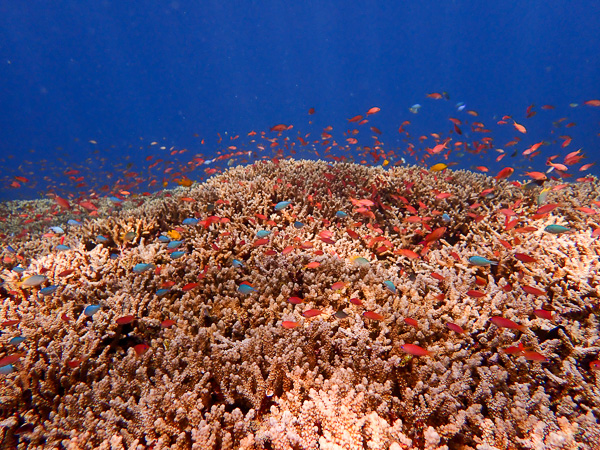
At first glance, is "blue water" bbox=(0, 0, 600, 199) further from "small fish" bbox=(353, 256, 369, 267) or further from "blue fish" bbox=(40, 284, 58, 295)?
"blue fish" bbox=(40, 284, 58, 295)

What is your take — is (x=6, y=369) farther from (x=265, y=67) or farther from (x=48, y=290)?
(x=265, y=67)

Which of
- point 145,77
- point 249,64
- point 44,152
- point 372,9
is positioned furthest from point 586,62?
point 44,152

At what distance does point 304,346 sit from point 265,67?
392 feet

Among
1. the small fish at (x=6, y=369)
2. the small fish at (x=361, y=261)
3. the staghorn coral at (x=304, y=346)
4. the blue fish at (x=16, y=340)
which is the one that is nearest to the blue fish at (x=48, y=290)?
the staghorn coral at (x=304, y=346)

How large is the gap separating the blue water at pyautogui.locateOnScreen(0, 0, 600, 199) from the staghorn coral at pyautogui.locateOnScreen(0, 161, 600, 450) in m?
76.1

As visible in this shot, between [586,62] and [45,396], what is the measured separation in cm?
12485

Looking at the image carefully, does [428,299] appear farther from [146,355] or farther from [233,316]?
[146,355]

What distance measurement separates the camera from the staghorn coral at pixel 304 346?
6.19ft

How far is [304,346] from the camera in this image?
95.0 inches

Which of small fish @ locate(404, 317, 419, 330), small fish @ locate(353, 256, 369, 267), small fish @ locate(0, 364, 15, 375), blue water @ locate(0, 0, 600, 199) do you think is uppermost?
blue water @ locate(0, 0, 600, 199)

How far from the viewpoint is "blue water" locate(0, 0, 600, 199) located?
258ft

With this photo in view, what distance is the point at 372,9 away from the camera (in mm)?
92750

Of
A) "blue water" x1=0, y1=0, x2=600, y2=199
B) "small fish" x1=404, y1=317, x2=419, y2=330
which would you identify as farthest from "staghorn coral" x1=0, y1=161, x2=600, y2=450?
"blue water" x1=0, y1=0, x2=600, y2=199

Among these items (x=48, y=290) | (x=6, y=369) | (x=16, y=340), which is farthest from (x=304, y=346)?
(x=48, y=290)
